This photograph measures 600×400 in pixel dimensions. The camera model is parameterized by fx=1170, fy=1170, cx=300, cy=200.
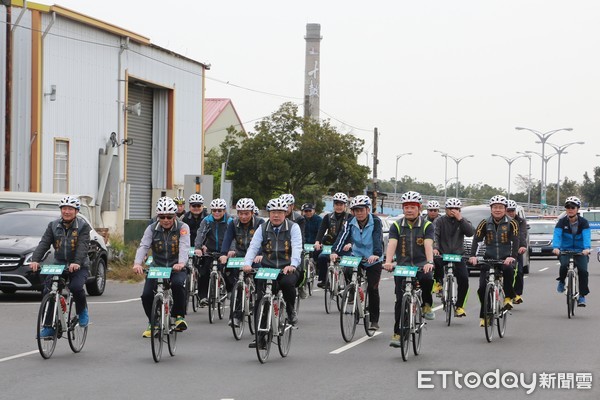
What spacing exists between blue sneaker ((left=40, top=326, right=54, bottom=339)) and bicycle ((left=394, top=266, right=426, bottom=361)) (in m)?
3.71

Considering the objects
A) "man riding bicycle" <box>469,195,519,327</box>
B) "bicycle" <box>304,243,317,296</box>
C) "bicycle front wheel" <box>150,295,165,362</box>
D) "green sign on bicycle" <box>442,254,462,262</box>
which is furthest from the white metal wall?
"bicycle front wheel" <box>150,295,165,362</box>

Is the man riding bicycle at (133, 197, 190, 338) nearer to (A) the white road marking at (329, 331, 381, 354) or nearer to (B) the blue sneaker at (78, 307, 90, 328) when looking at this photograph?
(B) the blue sneaker at (78, 307, 90, 328)

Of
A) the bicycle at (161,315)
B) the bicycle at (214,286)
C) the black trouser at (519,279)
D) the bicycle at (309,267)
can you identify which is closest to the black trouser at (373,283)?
the bicycle at (214,286)

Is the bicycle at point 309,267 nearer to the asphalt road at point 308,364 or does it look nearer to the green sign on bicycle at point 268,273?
the asphalt road at point 308,364

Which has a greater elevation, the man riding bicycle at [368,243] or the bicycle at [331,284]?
the man riding bicycle at [368,243]

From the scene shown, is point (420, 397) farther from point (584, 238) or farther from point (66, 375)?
point (584, 238)

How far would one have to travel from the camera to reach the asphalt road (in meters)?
10.3

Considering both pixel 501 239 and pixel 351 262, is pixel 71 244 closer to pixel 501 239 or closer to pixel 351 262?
pixel 351 262

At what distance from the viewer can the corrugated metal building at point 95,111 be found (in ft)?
117

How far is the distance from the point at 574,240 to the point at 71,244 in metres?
8.32

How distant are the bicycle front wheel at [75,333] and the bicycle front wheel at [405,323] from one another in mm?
3601

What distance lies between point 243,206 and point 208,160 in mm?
65318

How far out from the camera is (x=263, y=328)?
12.1 metres

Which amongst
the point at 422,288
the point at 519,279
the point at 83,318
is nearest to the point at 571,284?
the point at 519,279
